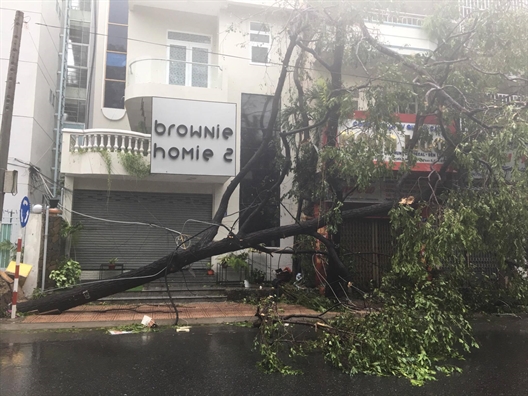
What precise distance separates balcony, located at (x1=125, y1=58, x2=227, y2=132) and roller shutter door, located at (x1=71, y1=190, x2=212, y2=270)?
2732 millimetres

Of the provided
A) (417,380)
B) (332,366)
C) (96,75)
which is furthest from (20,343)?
(96,75)

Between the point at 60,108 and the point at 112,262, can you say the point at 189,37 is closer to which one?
the point at 60,108

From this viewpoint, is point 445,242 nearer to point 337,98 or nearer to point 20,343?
point 337,98

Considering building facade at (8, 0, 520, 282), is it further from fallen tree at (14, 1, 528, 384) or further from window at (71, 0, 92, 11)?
window at (71, 0, 92, 11)

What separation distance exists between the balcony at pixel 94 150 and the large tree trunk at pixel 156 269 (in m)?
3.45

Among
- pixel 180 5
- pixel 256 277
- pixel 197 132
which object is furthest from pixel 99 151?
pixel 180 5

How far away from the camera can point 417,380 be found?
16.7 ft

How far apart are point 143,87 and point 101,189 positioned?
321cm

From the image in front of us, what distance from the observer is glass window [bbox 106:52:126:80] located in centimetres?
1412

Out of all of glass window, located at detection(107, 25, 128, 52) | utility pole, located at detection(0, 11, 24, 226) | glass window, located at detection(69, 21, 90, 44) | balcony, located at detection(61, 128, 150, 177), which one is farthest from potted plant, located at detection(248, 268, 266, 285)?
glass window, located at detection(69, 21, 90, 44)

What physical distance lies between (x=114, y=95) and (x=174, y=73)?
332 centimetres

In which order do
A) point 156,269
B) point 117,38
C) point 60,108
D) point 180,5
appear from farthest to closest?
point 117,38
point 60,108
point 180,5
point 156,269

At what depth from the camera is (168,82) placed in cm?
1168

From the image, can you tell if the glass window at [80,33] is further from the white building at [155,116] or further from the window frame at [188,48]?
the window frame at [188,48]
